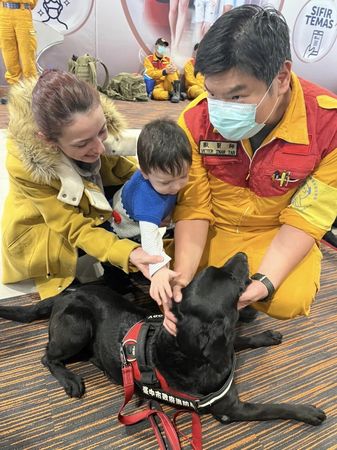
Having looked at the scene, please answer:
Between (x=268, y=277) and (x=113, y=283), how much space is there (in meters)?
0.86

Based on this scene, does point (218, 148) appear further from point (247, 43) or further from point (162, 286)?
point (162, 286)

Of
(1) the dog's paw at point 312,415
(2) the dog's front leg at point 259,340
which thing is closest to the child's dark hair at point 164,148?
(2) the dog's front leg at point 259,340

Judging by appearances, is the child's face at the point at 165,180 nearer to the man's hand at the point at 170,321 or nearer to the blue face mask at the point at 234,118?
the blue face mask at the point at 234,118

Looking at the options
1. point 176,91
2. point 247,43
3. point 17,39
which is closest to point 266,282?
point 247,43

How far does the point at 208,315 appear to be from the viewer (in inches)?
41.5

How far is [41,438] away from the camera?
1.31 m

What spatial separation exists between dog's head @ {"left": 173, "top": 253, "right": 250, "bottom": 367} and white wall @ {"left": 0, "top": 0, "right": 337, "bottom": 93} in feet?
16.4

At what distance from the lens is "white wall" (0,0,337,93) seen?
5.07m

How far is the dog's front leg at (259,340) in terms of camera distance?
1.66 metres

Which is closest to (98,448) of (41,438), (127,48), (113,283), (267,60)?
(41,438)

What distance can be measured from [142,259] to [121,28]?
5067 millimetres

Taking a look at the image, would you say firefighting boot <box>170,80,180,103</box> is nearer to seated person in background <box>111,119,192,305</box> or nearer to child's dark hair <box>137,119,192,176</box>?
seated person in background <box>111,119,192,305</box>

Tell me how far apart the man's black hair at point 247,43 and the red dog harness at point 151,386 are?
35.0 inches

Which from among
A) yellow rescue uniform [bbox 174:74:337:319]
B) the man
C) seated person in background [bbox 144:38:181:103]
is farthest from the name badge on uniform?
seated person in background [bbox 144:38:181:103]
